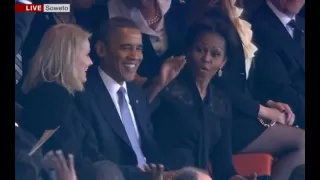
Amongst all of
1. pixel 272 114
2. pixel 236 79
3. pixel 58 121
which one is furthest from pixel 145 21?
pixel 272 114

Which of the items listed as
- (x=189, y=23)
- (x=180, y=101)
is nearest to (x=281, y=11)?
(x=189, y=23)

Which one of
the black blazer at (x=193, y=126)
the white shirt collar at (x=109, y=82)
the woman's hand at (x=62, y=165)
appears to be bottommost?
the woman's hand at (x=62, y=165)

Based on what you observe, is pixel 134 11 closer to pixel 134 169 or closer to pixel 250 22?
pixel 250 22

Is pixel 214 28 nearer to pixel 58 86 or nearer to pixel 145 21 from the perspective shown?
pixel 145 21

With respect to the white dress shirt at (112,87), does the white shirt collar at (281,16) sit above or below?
above

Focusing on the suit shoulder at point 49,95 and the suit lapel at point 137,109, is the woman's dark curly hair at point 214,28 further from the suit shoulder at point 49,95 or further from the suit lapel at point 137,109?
the suit shoulder at point 49,95

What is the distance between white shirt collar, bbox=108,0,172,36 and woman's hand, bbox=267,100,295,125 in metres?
0.73

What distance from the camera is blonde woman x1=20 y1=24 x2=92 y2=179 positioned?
3641 millimetres

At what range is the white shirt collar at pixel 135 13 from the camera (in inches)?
144

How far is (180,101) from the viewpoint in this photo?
3.64 m

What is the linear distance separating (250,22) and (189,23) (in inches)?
13.2

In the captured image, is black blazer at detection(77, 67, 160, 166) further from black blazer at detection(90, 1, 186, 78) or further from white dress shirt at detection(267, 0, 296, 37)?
white dress shirt at detection(267, 0, 296, 37)

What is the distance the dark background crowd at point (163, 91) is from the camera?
3.62 metres

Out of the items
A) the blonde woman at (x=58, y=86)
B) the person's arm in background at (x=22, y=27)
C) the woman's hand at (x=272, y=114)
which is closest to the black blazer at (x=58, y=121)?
the blonde woman at (x=58, y=86)
